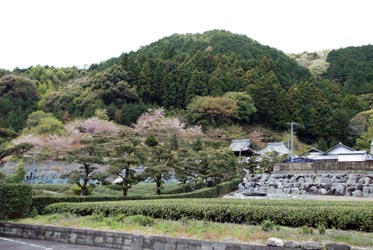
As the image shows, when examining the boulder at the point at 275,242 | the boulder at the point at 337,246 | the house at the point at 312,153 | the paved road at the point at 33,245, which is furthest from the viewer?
the house at the point at 312,153

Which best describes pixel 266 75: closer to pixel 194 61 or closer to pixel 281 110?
pixel 281 110

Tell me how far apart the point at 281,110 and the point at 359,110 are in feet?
33.6

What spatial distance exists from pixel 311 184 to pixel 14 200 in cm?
1656

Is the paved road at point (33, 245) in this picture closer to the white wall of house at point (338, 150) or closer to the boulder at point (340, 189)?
the boulder at point (340, 189)

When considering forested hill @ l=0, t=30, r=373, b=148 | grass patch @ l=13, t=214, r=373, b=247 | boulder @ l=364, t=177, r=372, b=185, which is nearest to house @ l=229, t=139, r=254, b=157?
forested hill @ l=0, t=30, r=373, b=148

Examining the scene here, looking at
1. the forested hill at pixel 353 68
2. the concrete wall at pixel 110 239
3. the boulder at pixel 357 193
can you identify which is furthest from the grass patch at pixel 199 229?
the forested hill at pixel 353 68

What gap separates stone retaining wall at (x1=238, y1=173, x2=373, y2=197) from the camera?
20500 mm

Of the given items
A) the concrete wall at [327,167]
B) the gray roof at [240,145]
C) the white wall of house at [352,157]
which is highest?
the gray roof at [240,145]

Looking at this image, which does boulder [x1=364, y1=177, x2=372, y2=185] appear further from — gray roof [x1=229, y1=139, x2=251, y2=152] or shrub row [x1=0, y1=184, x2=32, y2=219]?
gray roof [x1=229, y1=139, x2=251, y2=152]

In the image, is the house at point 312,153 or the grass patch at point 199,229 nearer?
the grass patch at point 199,229

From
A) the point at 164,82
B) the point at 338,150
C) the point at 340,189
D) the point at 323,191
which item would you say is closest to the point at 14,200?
the point at 323,191

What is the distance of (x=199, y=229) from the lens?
8.16 meters

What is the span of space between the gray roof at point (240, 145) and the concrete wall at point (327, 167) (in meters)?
12.7

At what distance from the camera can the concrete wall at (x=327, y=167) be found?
74.8 ft
